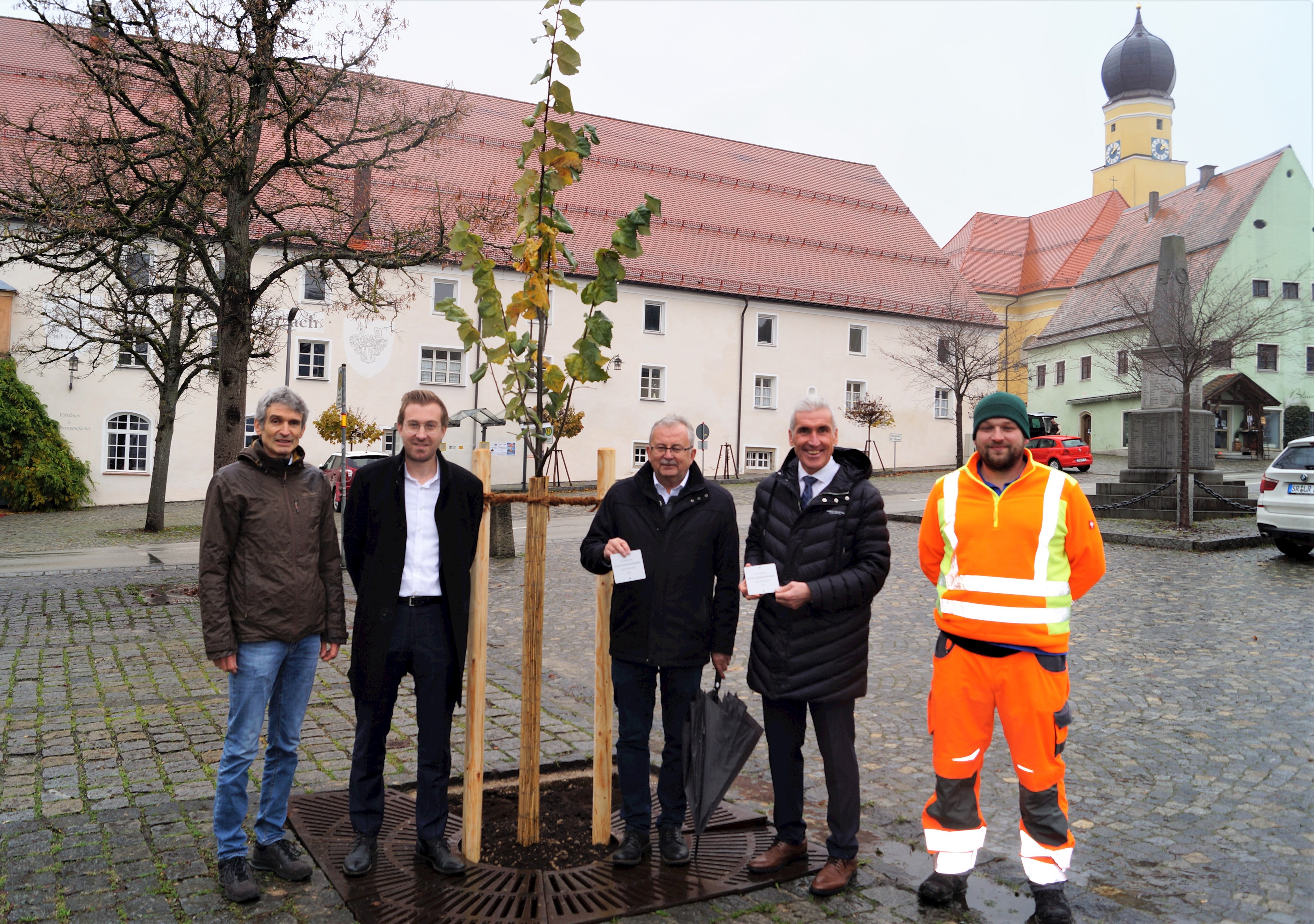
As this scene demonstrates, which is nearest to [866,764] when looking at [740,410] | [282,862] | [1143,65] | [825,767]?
[825,767]

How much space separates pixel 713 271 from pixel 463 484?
1477 inches

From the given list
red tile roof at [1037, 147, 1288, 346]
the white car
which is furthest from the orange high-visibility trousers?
red tile roof at [1037, 147, 1288, 346]

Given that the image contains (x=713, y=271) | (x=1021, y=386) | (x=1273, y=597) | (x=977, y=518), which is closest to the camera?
(x=977, y=518)

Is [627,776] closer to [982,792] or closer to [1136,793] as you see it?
[982,792]

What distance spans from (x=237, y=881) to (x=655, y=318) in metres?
36.3

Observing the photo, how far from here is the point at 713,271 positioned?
40.8 meters

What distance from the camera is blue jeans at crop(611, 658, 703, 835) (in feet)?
14.1

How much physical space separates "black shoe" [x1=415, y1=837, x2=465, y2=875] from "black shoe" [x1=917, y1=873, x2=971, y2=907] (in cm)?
186

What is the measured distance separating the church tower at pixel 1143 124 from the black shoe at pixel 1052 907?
76808 millimetres

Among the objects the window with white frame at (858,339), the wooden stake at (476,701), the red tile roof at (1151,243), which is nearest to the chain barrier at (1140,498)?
the wooden stake at (476,701)

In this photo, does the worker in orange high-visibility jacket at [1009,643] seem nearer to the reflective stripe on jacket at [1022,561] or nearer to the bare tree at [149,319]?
the reflective stripe on jacket at [1022,561]

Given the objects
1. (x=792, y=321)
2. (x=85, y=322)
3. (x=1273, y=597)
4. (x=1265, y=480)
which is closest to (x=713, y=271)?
(x=792, y=321)

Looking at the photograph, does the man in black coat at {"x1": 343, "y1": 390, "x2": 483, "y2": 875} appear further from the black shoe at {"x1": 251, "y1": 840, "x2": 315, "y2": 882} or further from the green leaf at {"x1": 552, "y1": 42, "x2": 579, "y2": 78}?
the green leaf at {"x1": 552, "y1": 42, "x2": 579, "y2": 78}

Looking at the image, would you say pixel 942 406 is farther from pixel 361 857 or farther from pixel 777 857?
pixel 361 857
